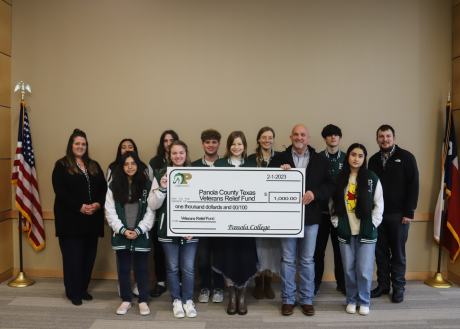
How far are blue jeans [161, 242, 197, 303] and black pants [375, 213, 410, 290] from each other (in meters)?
1.89

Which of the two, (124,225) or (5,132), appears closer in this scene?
(124,225)

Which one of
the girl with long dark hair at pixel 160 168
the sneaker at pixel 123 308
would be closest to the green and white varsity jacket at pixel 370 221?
the girl with long dark hair at pixel 160 168

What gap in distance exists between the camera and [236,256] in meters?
2.79

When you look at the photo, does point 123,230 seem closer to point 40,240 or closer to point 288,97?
point 40,240

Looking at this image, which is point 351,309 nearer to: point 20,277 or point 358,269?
point 358,269

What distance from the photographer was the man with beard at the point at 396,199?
3082mm

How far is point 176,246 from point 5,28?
3.24m

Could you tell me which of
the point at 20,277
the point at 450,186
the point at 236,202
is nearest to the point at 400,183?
the point at 450,186

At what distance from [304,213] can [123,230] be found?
5.04 feet

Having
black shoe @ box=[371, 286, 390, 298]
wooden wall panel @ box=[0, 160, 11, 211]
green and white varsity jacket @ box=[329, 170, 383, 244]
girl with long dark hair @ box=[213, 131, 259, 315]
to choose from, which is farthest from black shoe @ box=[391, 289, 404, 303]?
wooden wall panel @ box=[0, 160, 11, 211]

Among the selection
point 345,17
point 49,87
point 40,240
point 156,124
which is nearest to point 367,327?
point 156,124

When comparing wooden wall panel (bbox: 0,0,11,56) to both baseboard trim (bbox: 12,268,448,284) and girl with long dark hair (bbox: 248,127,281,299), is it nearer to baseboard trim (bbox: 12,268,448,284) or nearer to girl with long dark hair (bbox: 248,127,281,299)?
baseboard trim (bbox: 12,268,448,284)

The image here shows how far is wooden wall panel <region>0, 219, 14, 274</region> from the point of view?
3.62m

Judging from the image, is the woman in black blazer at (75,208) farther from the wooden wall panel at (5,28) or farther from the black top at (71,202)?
the wooden wall panel at (5,28)
